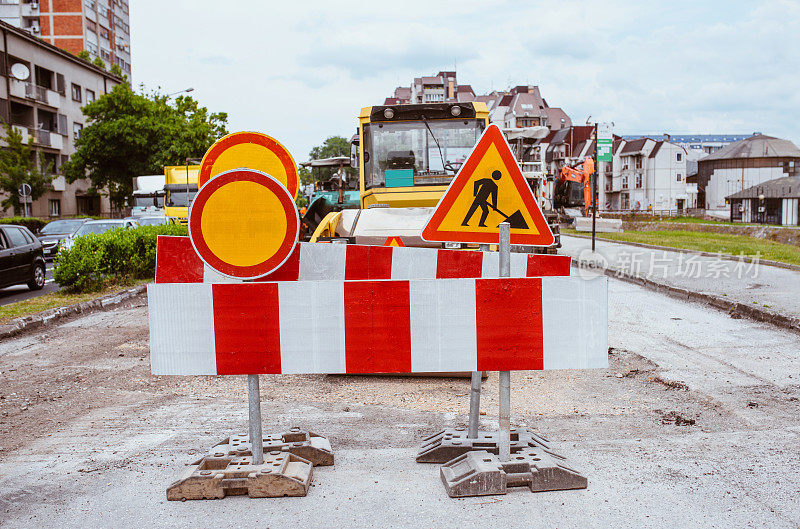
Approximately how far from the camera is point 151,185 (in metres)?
36.7

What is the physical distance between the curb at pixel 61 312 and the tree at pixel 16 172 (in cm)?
2930

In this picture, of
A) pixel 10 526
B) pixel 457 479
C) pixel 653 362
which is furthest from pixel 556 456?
pixel 653 362

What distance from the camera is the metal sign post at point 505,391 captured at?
13.4 ft

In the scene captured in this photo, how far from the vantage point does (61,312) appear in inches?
463

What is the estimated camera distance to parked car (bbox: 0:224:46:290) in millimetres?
15758

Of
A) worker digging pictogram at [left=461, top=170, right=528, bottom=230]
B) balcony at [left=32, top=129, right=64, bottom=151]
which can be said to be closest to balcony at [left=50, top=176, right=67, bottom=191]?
balcony at [left=32, top=129, right=64, bottom=151]

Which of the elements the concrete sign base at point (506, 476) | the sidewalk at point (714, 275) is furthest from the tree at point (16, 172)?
the concrete sign base at point (506, 476)

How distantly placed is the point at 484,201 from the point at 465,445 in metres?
1.55

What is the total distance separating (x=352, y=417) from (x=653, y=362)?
3666 mm

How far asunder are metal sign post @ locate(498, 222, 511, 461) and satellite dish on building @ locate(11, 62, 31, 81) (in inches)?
1981

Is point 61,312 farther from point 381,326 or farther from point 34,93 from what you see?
point 34,93

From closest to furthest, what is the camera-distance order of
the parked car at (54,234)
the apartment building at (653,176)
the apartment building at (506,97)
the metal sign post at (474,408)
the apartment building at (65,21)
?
the metal sign post at (474,408) → the parked car at (54,234) → the apartment building at (65,21) → the apartment building at (653,176) → the apartment building at (506,97)

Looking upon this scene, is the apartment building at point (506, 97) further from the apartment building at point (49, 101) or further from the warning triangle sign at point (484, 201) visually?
the warning triangle sign at point (484, 201)

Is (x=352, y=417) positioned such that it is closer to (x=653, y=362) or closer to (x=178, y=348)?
(x=178, y=348)
